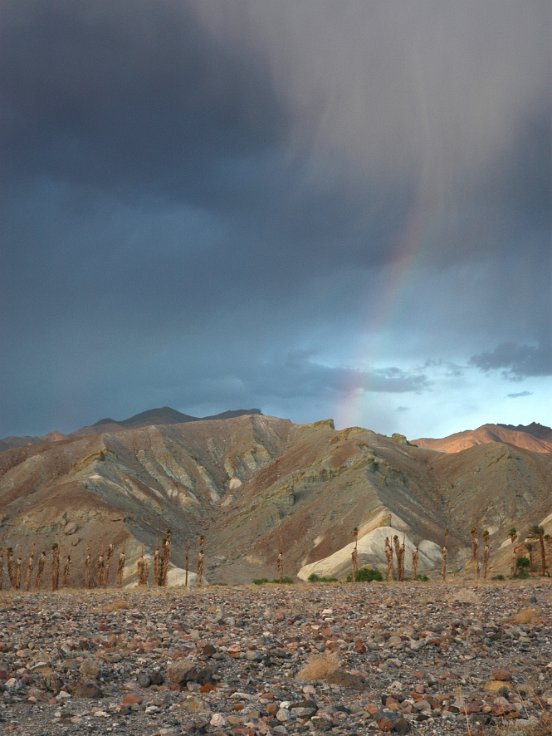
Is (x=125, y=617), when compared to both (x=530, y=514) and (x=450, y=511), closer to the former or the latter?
(x=530, y=514)

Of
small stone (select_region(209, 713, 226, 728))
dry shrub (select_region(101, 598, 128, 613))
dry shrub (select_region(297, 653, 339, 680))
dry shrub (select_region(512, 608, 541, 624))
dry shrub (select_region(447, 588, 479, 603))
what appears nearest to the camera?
small stone (select_region(209, 713, 226, 728))

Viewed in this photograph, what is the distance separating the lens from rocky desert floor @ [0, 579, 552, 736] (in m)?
12.8

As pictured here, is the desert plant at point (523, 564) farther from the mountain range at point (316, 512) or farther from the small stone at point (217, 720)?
the small stone at point (217, 720)

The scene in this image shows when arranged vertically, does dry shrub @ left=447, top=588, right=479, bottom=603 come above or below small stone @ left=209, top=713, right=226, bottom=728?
above

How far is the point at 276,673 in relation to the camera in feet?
54.3

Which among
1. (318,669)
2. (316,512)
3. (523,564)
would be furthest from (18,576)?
(318,669)

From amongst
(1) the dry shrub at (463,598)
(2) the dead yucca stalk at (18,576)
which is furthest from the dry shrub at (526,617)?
(2) the dead yucca stalk at (18,576)

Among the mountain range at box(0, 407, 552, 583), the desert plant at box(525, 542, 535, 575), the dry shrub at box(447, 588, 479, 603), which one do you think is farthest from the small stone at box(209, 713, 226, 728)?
the mountain range at box(0, 407, 552, 583)

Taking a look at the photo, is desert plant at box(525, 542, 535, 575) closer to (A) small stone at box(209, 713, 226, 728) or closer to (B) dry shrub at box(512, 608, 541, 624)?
(B) dry shrub at box(512, 608, 541, 624)

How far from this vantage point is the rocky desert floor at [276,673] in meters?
12.8

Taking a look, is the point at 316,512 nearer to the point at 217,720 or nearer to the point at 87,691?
the point at 87,691

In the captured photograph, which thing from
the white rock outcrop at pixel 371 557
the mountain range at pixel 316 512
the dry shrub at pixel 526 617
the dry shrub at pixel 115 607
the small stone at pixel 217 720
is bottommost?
the small stone at pixel 217 720

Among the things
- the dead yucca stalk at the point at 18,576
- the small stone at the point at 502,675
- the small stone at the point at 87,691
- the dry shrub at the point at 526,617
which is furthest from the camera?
the dead yucca stalk at the point at 18,576

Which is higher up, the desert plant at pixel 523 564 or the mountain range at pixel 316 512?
the mountain range at pixel 316 512
